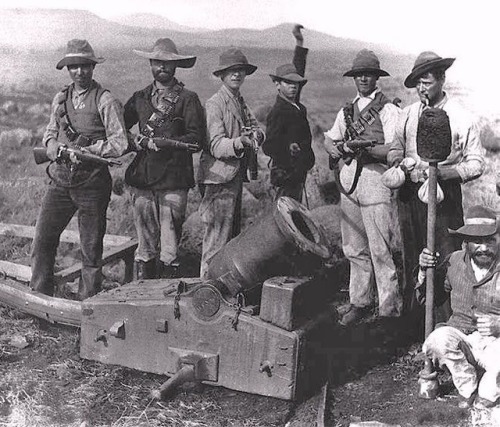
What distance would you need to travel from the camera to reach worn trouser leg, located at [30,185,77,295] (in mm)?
6719

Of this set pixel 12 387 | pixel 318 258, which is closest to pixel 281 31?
pixel 318 258

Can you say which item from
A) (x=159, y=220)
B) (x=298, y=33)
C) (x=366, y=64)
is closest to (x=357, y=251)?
(x=366, y=64)

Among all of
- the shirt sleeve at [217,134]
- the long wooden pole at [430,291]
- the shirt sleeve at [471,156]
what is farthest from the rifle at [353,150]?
the long wooden pole at [430,291]

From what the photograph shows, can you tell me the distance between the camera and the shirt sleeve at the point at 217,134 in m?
6.69

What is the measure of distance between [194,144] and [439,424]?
3.22m

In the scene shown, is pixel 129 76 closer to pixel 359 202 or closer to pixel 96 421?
pixel 359 202

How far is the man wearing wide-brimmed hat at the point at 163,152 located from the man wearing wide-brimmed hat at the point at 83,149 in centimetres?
29

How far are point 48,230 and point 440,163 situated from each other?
3552 mm

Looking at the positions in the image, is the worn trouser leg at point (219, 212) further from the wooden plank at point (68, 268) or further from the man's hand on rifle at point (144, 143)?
the wooden plank at point (68, 268)

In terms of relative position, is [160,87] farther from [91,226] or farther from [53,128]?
[91,226]

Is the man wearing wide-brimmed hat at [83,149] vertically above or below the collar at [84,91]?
below

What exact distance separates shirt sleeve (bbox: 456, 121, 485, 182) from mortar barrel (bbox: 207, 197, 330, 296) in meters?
1.19

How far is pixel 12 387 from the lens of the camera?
557 cm

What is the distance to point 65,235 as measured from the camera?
8.50 metres
